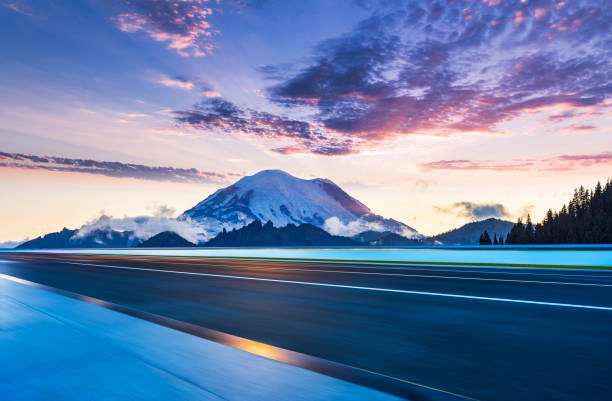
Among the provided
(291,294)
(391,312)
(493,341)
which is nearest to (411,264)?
(291,294)

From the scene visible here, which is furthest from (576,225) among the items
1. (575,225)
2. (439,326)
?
(439,326)

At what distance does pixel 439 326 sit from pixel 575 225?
11938 centimetres

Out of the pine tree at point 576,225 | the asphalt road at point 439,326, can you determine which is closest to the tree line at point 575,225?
the pine tree at point 576,225

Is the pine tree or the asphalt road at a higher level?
the pine tree

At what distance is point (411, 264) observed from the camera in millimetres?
22406

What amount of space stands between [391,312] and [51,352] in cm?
479

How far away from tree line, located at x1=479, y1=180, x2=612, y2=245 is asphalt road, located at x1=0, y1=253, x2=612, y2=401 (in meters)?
97.4

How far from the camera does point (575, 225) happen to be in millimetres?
108625

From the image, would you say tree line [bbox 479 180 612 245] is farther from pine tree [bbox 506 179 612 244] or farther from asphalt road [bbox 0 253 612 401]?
asphalt road [bbox 0 253 612 401]

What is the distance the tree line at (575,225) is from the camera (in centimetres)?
9869

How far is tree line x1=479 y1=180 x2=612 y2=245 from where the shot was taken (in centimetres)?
9869

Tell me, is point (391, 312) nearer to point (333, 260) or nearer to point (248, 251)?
point (333, 260)

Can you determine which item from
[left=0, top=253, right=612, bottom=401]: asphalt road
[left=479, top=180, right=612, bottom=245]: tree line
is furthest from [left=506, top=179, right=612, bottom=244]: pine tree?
[left=0, top=253, right=612, bottom=401]: asphalt road

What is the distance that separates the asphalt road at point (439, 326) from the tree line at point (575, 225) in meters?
97.4
